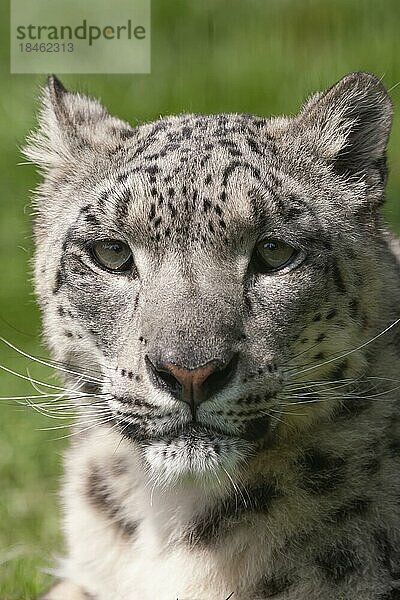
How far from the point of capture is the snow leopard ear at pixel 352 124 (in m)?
5.12

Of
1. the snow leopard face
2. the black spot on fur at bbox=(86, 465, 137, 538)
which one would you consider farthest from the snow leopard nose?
the black spot on fur at bbox=(86, 465, 137, 538)

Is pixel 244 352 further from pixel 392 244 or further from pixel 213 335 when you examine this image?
pixel 392 244

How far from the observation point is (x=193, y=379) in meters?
4.30

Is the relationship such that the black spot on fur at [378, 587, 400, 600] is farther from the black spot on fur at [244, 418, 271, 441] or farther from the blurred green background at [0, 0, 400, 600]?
the blurred green background at [0, 0, 400, 600]

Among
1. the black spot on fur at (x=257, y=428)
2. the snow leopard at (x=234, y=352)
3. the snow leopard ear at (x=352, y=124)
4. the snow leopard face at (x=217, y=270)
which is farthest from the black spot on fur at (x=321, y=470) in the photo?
the snow leopard ear at (x=352, y=124)

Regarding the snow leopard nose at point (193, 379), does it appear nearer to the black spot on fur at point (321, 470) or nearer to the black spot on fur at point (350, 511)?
the black spot on fur at point (321, 470)

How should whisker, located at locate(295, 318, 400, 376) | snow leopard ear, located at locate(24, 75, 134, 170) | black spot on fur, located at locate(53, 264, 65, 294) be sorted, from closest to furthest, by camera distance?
whisker, located at locate(295, 318, 400, 376)
black spot on fur, located at locate(53, 264, 65, 294)
snow leopard ear, located at locate(24, 75, 134, 170)

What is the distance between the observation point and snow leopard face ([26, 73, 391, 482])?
4.48 meters

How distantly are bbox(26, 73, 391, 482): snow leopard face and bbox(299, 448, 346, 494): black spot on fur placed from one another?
0.43 feet

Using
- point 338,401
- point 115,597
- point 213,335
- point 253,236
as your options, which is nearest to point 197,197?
point 253,236

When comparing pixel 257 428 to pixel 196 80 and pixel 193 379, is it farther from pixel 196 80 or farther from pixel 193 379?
pixel 196 80

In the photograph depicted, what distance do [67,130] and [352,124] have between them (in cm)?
120

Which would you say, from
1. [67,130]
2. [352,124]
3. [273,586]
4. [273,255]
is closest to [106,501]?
[273,586]

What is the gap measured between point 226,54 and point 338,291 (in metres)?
4.27
